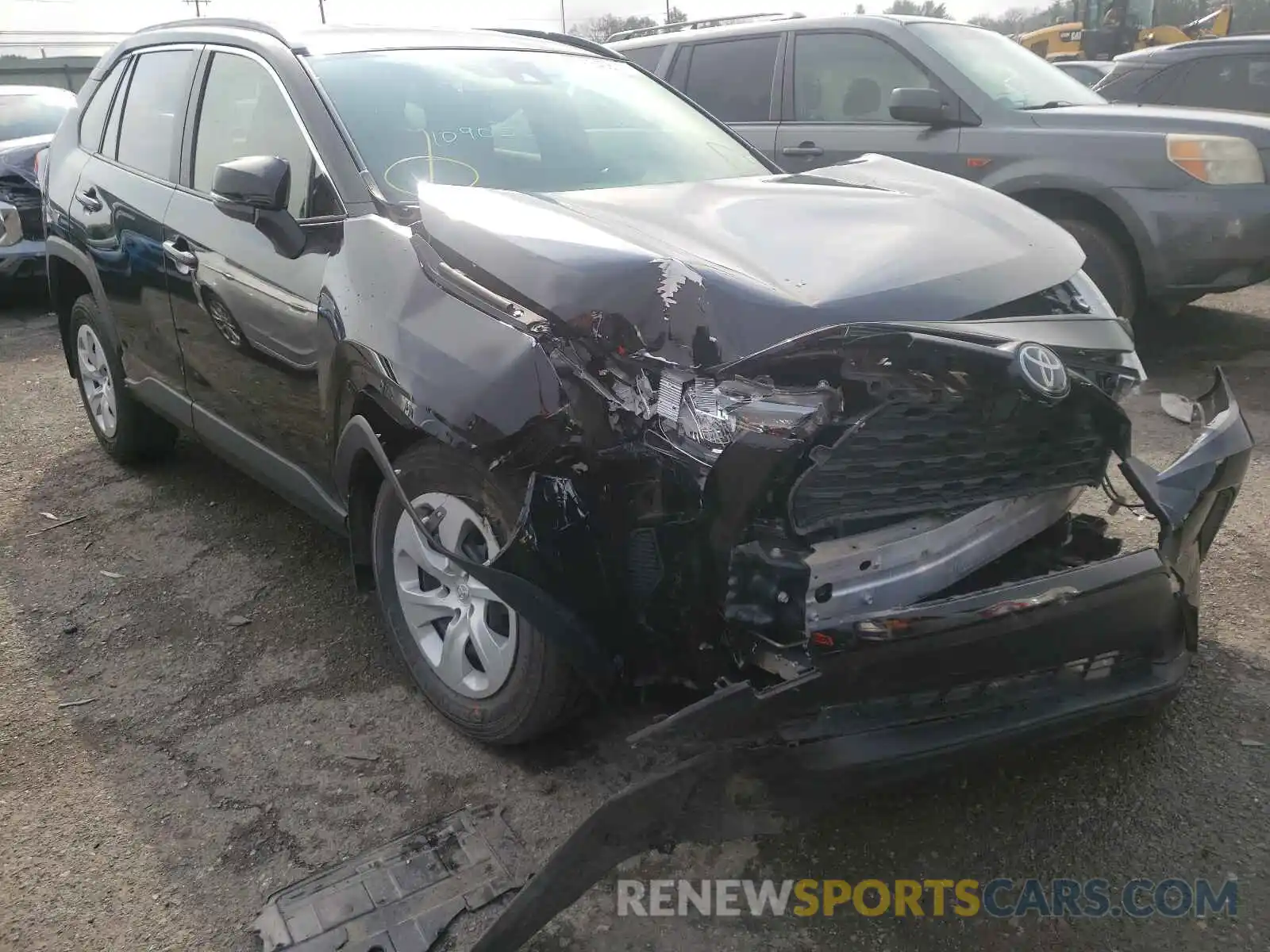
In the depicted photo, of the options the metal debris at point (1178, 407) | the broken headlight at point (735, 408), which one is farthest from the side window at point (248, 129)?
the metal debris at point (1178, 407)

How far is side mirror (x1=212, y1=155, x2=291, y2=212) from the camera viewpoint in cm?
269

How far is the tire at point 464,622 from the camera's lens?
2291 mm

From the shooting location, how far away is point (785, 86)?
20.3 ft

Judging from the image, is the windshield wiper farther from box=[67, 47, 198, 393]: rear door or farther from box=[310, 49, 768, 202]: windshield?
box=[67, 47, 198, 393]: rear door

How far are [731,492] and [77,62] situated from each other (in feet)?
98.1

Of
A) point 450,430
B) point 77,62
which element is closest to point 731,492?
point 450,430

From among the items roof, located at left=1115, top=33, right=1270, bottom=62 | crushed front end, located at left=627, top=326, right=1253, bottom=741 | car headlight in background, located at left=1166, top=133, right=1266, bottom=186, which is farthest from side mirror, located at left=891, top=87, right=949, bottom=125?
crushed front end, located at left=627, top=326, right=1253, bottom=741

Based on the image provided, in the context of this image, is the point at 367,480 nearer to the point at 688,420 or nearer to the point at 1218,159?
the point at 688,420

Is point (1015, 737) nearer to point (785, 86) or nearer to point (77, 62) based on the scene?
point (785, 86)

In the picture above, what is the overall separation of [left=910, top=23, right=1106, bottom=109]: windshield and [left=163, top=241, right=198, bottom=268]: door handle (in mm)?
4306

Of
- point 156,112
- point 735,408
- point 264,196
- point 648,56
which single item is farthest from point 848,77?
point 735,408

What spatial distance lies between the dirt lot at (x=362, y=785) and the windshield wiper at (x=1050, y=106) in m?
2.95

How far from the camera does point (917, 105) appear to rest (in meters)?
5.36

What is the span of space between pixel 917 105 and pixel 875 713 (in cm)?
434
